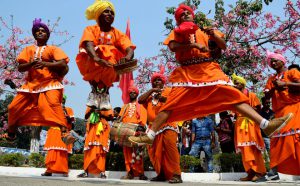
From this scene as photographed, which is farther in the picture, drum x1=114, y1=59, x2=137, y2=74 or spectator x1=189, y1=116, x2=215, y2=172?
spectator x1=189, y1=116, x2=215, y2=172

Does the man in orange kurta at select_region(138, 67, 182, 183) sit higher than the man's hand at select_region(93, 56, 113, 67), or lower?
lower

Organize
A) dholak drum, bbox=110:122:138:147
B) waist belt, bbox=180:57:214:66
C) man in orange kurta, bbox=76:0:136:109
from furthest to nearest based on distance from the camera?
dholak drum, bbox=110:122:138:147, man in orange kurta, bbox=76:0:136:109, waist belt, bbox=180:57:214:66

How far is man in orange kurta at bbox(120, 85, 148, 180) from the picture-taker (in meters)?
8.62

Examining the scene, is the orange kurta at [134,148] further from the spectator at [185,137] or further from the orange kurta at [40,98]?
the spectator at [185,137]

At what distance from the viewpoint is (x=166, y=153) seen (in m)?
7.36

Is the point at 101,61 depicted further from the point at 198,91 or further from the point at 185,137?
the point at 185,137

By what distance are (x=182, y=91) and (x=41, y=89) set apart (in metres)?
2.44

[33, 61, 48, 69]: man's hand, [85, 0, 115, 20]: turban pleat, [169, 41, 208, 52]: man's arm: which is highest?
[85, 0, 115, 20]: turban pleat

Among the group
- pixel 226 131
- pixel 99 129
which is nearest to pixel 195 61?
pixel 99 129

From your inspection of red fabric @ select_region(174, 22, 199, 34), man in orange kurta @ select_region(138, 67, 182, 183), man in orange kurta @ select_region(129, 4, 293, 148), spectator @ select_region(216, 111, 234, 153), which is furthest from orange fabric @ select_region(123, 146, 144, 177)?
red fabric @ select_region(174, 22, 199, 34)

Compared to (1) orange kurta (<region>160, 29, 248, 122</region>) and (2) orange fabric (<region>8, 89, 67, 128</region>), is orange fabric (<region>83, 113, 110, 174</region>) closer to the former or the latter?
(2) orange fabric (<region>8, 89, 67, 128</region>)

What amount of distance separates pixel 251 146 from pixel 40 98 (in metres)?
4.08

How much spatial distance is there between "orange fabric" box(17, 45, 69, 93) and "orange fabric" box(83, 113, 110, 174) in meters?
1.38

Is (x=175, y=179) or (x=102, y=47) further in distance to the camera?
(x=175, y=179)
